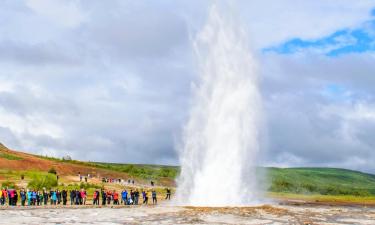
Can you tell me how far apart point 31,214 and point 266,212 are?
1317 cm

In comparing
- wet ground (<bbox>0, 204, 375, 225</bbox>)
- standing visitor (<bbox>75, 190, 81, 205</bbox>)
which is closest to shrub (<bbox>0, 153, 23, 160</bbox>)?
standing visitor (<bbox>75, 190, 81, 205</bbox>)

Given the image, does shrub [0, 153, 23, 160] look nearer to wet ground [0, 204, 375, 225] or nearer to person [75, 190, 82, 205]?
person [75, 190, 82, 205]

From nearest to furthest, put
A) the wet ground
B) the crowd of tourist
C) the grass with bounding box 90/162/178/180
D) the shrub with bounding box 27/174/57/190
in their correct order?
the wet ground, the crowd of tourist, the shrub with bounding box 27/174/57/190, the grass with bounding box 90/162/178/180

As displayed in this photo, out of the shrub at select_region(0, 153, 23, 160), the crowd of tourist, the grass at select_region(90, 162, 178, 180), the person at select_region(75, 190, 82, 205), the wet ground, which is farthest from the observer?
the grass at select_region(90, 162, 178, 180)

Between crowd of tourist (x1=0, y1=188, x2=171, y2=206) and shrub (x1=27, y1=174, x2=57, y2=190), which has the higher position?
shrub (x1=27, y1=174, x2=57, y2=190)

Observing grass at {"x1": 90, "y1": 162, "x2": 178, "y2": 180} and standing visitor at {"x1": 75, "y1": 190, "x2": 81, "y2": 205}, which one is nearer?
standing visitor at {"x1": 75, "y1": 190, "x2": 81, "y2": 205}

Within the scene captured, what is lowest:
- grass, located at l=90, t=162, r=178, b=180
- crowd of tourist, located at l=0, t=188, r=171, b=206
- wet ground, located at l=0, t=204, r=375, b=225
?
wet ground, located at l=0, t=204, r=375, b=225

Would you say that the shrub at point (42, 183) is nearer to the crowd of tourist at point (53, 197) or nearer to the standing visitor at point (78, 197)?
the crowd of tourist at point (53, 197)

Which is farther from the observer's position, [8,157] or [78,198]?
[8,157]

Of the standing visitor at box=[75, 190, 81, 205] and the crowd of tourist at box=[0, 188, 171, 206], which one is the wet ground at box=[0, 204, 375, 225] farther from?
the standing visitor at box=[75, 190, 81, 205]

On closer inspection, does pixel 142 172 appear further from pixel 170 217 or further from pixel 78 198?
pixel 170 217

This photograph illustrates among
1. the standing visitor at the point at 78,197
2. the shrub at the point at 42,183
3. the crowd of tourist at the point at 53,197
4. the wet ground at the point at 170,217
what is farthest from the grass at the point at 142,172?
the wet ground at the point at 170,217

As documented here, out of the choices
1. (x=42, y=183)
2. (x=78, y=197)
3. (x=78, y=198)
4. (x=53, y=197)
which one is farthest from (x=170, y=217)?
(x=42, y=183)

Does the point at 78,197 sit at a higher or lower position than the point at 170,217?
higher
